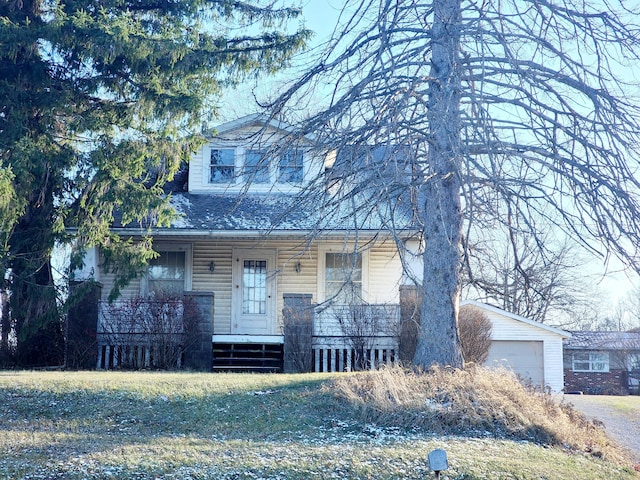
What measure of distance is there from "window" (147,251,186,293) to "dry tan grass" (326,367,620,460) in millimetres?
8076

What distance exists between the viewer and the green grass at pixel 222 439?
7.36 m

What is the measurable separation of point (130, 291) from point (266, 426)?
31.4 ft

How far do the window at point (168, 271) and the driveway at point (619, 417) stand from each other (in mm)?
9464

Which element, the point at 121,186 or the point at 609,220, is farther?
the point at 121,186

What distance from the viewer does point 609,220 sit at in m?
9.31

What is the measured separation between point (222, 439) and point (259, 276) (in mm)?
9728

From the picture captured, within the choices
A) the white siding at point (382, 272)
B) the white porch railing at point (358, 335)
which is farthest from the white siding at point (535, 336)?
the white porch railing at point (358, 335)

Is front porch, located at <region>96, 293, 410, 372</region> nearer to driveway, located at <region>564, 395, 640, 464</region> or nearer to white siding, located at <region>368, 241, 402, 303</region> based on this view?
white siding, located at <region>368, 241, 402, 303</region>

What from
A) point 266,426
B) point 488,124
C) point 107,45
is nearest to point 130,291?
point 107,45

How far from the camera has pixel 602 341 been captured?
1518 inches

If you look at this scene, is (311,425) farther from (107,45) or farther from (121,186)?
(107,45)

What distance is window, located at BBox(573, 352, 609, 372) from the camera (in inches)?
1508

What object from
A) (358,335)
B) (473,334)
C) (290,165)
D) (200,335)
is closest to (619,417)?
(473,334)

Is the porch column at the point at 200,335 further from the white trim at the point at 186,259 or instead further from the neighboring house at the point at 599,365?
the neighboring house at the point at 599,365
